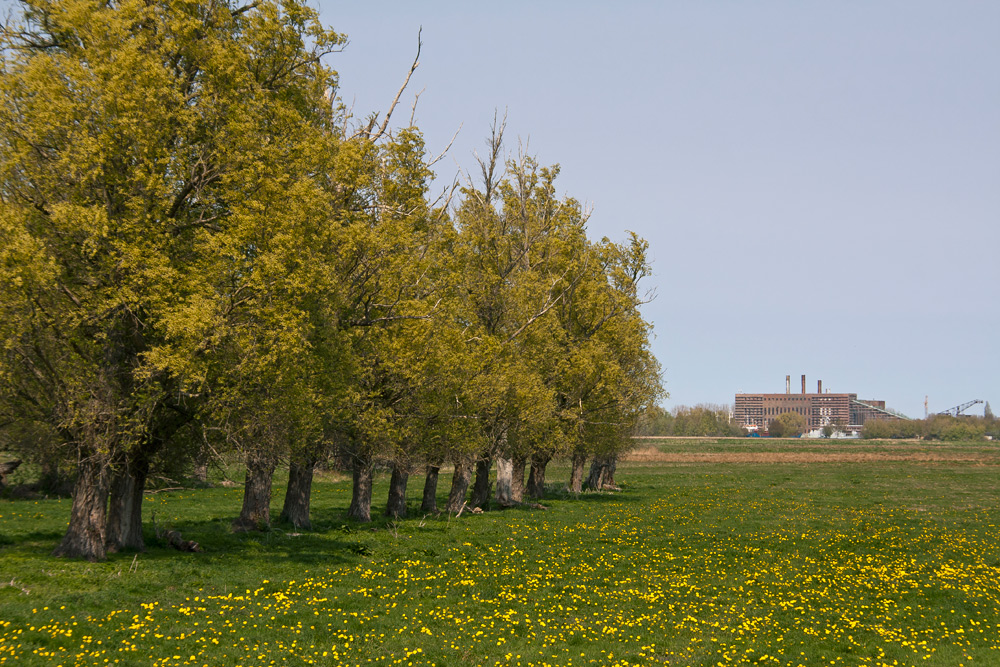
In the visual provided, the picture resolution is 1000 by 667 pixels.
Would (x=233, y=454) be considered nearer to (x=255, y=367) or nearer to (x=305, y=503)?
(x=255, y=367)

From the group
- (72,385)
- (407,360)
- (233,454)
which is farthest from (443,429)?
(72,385)

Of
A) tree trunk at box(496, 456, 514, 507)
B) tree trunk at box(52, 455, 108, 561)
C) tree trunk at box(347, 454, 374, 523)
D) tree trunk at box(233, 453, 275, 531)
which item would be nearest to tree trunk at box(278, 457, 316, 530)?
tree trunk at box(233, 453, 275, 531)

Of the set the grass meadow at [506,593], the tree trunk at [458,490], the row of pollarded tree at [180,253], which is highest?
the row of pollarded tree at [180,253]

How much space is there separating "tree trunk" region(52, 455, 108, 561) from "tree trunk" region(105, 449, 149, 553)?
2.43ft

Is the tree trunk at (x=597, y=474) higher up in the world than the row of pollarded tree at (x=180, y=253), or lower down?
lower down

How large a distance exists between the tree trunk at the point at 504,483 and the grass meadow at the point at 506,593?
18.3 feet

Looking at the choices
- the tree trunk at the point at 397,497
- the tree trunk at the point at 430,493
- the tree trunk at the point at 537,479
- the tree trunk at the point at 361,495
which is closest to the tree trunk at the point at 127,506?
the tree trunk at the point at 361,495

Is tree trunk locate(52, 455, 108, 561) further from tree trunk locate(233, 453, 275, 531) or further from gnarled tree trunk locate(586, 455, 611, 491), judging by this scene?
gnarled tree trunk locate(586, 455, 611, 491)

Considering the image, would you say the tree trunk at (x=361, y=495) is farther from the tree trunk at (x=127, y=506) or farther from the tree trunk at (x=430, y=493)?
the tree trunk at (x=127, y=506)

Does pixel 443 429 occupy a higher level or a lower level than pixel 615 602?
higher

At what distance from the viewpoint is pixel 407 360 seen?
33656 mm

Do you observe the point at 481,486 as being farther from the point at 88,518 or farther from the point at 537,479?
the point at 88,518

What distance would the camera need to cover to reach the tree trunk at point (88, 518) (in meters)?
22.9

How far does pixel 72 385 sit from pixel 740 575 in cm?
2094
